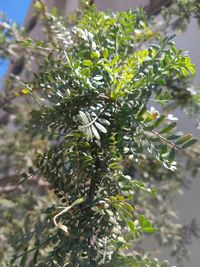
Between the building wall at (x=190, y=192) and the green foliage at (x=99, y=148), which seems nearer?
the green foliage at (x=99, y=148)

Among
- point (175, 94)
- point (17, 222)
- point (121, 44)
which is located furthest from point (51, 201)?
point (121, 44)

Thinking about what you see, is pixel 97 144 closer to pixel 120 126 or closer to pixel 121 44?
pixel 120 126

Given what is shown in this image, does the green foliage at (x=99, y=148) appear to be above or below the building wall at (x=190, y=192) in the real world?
below

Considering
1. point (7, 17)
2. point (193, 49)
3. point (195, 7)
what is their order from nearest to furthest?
point (195, 7), point (7, 17), point (193, 49)

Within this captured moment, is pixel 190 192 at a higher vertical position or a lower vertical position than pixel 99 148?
higher

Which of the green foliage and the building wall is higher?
the building wall

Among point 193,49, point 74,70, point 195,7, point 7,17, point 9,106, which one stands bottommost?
point 74,70

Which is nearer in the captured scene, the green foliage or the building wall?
the green foliage

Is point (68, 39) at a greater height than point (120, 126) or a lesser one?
greater

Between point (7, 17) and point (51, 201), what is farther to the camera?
point (7, 17)

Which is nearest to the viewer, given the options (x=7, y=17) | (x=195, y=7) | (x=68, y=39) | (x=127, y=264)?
(x=127, y=264)

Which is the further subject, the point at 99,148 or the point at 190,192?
the point at 190,192
